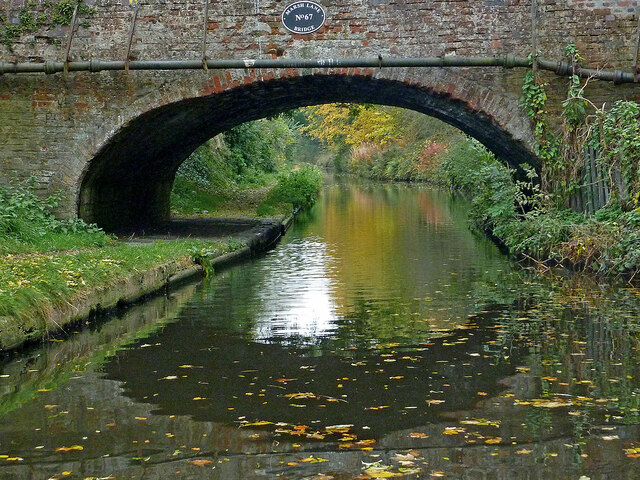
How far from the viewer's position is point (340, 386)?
20.6 feet

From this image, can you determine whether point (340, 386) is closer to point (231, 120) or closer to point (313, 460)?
point (313, 460)

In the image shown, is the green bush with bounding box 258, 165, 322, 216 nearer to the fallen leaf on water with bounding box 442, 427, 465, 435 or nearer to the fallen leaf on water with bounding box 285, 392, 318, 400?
the fallen leaf on water with bounding box 285, 392, 318, 400

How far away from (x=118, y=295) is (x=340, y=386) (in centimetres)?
406

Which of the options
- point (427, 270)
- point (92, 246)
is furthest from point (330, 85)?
point (92, 246)

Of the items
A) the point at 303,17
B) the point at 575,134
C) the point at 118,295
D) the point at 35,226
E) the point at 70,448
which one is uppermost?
the point at 303,17

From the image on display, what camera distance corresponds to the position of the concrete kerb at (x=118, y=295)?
303 inches

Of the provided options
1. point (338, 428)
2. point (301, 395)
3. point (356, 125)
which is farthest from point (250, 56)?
point (356, 125)

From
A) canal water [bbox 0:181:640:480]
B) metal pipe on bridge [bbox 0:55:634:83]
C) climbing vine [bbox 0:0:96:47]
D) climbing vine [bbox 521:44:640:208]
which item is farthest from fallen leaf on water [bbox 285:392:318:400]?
climbing vine [bbox 0:0:96:47]

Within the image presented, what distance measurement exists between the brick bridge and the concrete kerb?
2.67m

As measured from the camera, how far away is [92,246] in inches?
501

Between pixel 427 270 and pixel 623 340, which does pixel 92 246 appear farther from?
pixel 623 340

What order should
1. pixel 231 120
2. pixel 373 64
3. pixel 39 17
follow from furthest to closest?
pixel 231 120, pixel 39 17, pixel 373 64

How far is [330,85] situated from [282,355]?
7809mm

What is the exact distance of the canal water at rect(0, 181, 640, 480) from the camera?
184 inches
